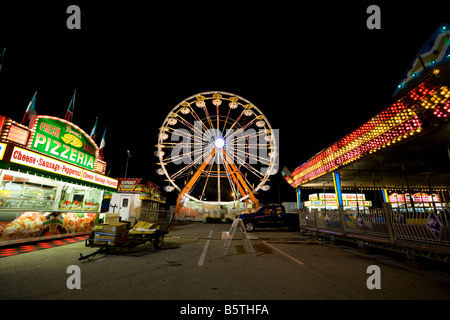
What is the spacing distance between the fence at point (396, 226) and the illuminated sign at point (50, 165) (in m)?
12.2

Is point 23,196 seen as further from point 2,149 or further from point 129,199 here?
point 129,199

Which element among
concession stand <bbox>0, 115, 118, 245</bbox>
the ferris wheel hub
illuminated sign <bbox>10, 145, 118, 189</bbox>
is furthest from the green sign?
the ferris wheel hub

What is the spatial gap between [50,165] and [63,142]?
6.43 ft

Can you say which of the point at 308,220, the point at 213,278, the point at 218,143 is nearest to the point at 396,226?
the point at 213,278

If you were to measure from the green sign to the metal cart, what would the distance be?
508 centimetres

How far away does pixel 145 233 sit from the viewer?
22.1 ft

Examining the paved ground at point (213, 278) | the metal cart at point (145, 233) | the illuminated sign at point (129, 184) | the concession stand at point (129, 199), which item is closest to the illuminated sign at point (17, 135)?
the paved ground at point (213, 278)

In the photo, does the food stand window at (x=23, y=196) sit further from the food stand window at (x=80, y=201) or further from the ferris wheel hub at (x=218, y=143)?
the ferris wheel hub at (x=218, y=143)

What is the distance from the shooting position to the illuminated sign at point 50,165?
21.9ft

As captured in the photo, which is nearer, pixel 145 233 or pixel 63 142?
pixel 145 233

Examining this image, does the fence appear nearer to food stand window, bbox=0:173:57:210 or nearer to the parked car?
the parked car

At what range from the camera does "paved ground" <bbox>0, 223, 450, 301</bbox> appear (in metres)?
3.16

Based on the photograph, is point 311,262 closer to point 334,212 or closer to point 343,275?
point 343,275
